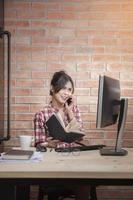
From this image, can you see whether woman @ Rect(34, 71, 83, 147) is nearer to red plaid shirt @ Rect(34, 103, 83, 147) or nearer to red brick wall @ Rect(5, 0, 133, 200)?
red plaid shirt @ Rect(34, 103, 83, 147)

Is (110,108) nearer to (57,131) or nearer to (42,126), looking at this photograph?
(57,131)

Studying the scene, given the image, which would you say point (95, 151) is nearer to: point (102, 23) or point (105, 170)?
point (105, 170)

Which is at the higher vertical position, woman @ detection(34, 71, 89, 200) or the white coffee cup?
woman @ detection(34, 71, 89, 200)

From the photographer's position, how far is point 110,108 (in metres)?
2.02

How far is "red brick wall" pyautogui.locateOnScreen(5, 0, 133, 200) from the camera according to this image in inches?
123

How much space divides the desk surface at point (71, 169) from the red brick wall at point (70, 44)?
1405 millimetres

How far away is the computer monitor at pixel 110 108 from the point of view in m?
1.89

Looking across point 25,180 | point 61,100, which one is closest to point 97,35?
point 61,100

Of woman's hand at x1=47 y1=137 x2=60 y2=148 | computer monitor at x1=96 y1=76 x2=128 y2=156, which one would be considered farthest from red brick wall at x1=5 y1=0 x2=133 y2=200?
computer monitor at x1=96 y1=76 x2=128 y2=156

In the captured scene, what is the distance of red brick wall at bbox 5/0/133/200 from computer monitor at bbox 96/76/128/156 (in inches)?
39.6

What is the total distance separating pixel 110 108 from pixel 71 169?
1.88ft

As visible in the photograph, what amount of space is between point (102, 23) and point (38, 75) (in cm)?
82

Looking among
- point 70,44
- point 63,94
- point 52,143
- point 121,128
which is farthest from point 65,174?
point 70,44

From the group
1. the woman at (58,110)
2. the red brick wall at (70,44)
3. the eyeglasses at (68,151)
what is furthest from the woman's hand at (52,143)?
the red brick wall at (70,44)
